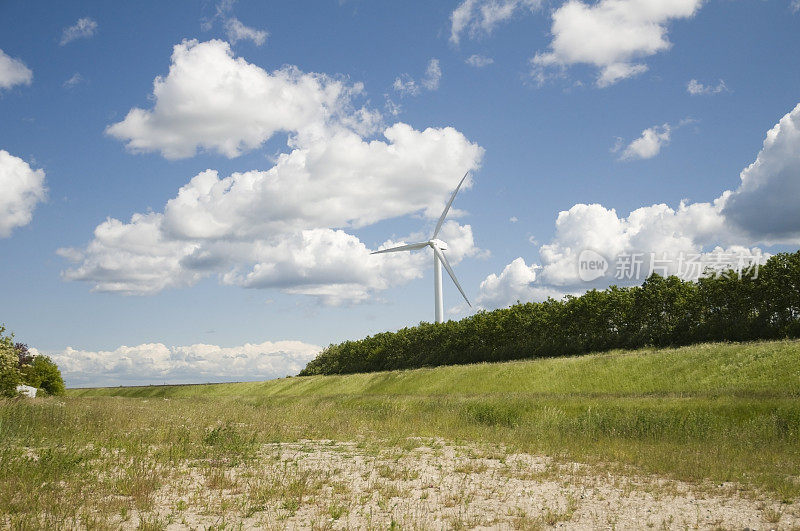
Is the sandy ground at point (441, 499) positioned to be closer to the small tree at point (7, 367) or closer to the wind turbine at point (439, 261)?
the small tree at point (7, 367)

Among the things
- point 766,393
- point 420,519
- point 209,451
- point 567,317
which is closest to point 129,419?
point 209,451

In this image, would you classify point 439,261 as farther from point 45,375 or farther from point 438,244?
point 45,375

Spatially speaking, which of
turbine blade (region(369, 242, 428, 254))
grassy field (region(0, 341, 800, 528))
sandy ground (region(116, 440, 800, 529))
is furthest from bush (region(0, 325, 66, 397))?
turbine blade (region(369, 242, 428, 254))

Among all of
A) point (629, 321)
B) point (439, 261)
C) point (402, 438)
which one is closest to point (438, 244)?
point (439, 261)

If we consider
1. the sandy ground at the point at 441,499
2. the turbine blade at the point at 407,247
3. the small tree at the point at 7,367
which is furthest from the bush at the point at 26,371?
the turbine blade at the point at 407,247

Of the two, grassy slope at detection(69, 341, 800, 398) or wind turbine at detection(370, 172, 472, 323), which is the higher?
wind turbine at detection(370, 172, 472, 323)

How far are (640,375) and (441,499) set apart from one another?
41.0m

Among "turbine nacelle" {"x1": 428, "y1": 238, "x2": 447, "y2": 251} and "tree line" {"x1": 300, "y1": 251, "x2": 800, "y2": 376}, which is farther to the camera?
"turbine nacelle" {"x1": 428, "y1": 238, "x2": 447, "y2": 251}

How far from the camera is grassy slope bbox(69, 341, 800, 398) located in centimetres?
3966

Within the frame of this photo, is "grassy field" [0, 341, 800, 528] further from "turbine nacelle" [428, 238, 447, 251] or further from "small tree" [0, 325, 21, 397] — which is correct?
"turbine nacelle" [428, 238, 447, 251]

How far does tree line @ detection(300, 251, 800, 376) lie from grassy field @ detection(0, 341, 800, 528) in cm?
1900

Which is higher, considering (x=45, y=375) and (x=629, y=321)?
(x=629, y=321)

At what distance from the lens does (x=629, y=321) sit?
7319 centimetres

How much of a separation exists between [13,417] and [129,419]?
13.6 ft
